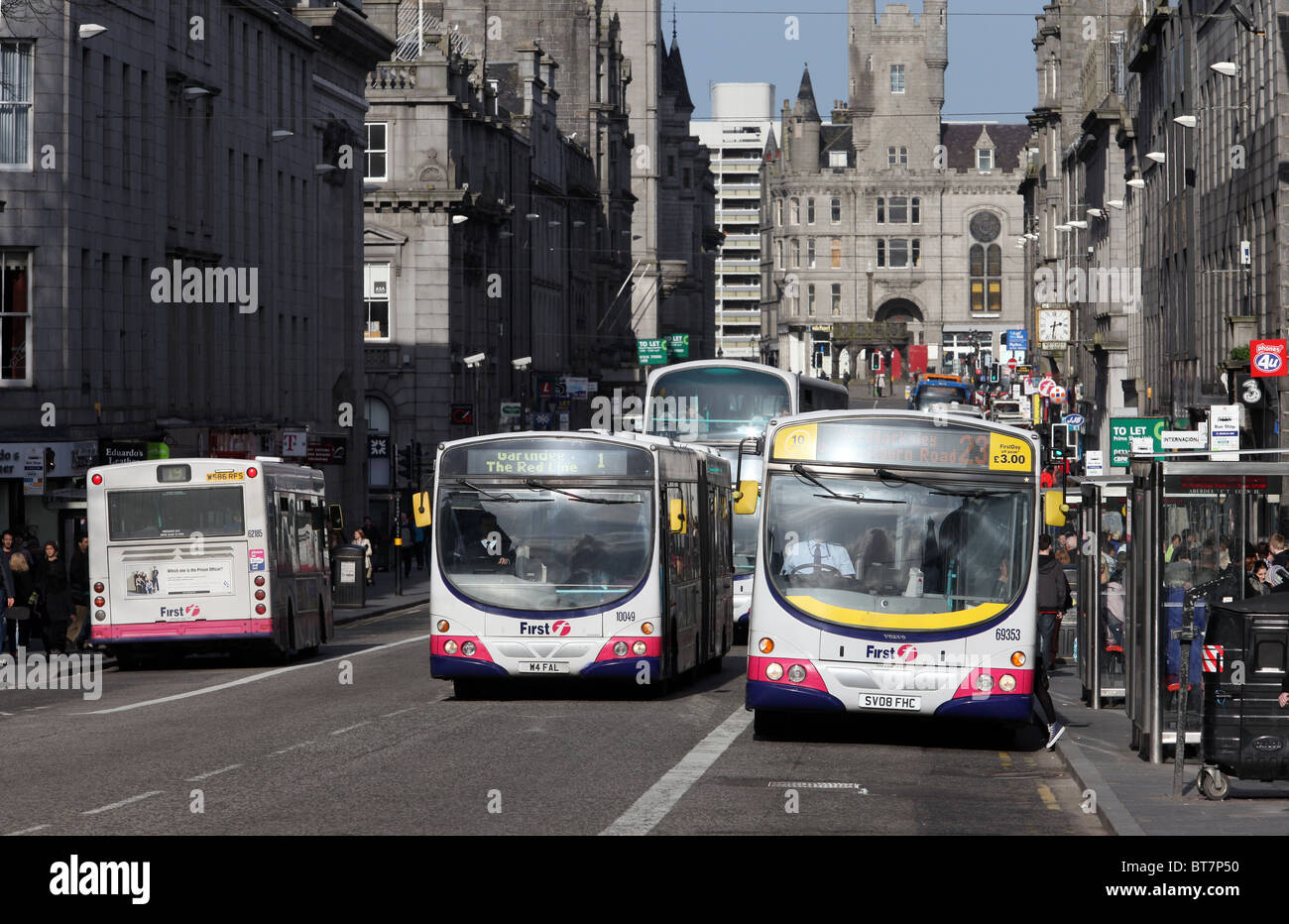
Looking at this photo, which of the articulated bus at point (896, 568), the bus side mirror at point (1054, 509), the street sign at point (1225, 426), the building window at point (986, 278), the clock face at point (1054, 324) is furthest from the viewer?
the building window at point (986, 278)

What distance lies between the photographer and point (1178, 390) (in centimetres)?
5253

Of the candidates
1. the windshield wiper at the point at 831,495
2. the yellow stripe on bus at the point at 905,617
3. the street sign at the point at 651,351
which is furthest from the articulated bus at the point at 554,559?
the street sign at the point at 651,351

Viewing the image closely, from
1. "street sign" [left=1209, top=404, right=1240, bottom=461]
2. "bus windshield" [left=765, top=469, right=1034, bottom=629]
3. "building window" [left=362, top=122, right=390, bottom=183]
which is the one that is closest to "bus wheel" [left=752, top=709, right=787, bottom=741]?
"bus windshield" [left=765, top=469, right=1034, bottom=629]

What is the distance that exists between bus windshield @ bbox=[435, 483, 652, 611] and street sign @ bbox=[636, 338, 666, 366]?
82975 millimetres

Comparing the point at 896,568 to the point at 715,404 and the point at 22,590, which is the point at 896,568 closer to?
the point at 22,590

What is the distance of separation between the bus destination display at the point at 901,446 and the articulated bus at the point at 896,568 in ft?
0.04

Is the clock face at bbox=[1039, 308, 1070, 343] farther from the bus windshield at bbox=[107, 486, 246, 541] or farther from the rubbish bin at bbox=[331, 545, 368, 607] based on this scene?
the bus windshield at bbox=[107, 486, 246, 541]

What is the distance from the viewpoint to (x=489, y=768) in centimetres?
1573

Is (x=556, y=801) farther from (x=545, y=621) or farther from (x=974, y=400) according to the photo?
(x=974, y=400)

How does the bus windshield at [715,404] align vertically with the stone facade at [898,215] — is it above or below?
below

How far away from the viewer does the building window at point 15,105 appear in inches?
1463

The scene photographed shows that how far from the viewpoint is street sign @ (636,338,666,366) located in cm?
10525

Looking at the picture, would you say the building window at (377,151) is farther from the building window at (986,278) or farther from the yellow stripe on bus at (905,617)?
the building window at (986,278)

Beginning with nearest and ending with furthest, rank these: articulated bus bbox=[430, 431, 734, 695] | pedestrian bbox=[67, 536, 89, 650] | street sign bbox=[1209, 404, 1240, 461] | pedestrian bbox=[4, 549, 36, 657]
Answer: articulated bus bbox=[430, 431, 734, 695] < street sign bbox=[1209, 404, 1240, 461] < pedestrian bbox=[4, 549, 36, 657] < pedestrian bbox=[67, 536, 89, 650]
